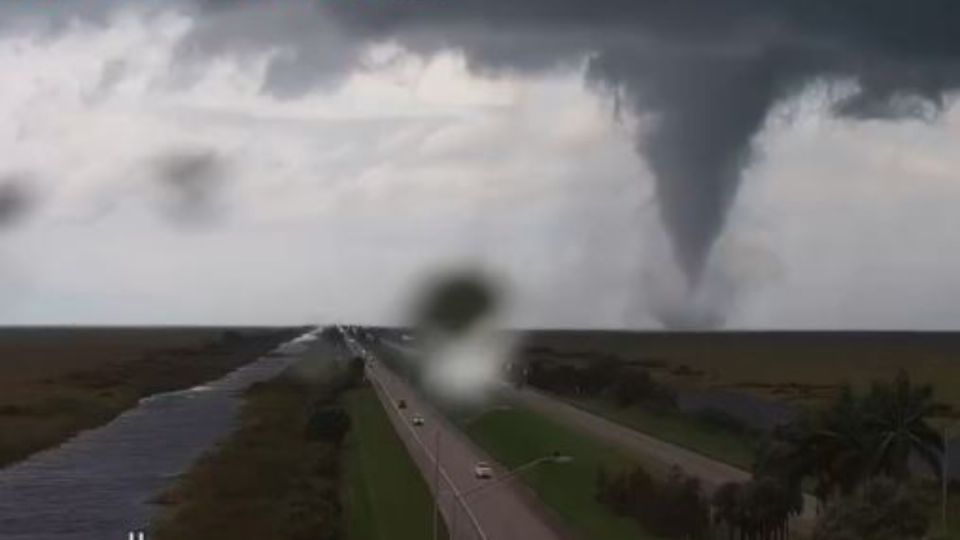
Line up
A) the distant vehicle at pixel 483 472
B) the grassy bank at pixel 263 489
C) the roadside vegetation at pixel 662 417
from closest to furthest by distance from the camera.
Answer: the grassy bank at pixel 263 489, the distant vehicle at pixel 483 472, the roadside vegetation at pixel 662 417

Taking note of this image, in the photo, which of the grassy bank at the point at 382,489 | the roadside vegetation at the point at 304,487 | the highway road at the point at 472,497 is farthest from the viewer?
the grassy bank at the point at 382,489

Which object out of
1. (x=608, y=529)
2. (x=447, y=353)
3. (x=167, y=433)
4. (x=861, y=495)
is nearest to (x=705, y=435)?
(x=447, y=353)

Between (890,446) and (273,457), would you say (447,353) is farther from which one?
(890,446)

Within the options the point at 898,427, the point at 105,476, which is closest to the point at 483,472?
the point at 105,476

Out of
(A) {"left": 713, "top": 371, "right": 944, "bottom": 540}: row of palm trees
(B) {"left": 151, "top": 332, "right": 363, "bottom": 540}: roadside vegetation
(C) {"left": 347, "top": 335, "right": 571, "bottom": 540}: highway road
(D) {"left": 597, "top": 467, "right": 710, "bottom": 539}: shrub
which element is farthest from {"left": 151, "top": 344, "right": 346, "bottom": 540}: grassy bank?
(A) {"left": 713, "top": 371, "right": 944, "bottom": 540}: row of palm trees

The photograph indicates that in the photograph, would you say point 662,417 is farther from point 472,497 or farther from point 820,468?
point 820,468

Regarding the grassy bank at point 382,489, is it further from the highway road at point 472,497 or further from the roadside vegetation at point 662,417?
the roadside vegetation at point 662,417

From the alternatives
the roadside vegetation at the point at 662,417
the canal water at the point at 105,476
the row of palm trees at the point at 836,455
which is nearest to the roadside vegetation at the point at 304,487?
the canal water at the point at 105,476
